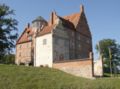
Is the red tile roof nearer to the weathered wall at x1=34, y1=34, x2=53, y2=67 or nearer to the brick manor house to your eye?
the brick manor house

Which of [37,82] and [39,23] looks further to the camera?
[39,23]

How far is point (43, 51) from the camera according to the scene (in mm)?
52812

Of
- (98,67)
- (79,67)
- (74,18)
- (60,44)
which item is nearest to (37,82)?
(79,67)

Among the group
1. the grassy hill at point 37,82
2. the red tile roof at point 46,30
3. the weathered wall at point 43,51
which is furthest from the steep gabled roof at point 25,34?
the grassy hill at point 37,82

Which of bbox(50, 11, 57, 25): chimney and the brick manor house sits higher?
bbox(50, 11, 57, 25): chimney

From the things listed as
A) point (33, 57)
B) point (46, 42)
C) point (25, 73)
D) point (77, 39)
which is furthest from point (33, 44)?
point (25, 73)

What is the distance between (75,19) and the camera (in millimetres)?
62906

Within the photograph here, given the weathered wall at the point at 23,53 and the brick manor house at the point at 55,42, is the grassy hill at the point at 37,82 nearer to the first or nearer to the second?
the brick manor house at the point at 55,42

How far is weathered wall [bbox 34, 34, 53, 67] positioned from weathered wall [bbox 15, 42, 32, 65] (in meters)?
5.53

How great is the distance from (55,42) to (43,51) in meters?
3.12

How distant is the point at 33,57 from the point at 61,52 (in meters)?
7.43

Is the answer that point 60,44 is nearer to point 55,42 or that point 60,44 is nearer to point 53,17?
point 55,42

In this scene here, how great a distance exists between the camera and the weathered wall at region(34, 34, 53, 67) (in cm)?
5122

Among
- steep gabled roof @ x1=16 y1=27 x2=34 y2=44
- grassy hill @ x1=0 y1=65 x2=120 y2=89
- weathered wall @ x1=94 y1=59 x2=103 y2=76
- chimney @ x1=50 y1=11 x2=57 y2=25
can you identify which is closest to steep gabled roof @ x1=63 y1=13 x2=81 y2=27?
chimney @ x1=50 y1=11 x2=57 y2=25
